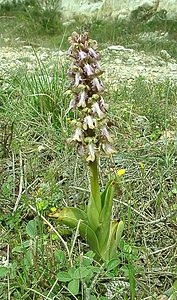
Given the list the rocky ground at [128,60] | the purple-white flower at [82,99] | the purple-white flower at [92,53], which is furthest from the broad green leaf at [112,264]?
the rocky ground at [128,60]

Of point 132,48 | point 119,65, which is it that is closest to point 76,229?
point 119,65

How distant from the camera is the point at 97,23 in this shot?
15.3 meters

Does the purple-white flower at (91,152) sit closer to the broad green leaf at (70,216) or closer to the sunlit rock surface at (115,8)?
the broad green leaf at (70,216)

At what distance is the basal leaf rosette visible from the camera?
1.81 meters

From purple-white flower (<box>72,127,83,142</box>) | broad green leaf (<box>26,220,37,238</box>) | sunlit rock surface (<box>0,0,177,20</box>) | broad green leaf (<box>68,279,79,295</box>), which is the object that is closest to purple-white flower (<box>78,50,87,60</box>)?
purple-white flower (<box>72,127,83,142</box>)

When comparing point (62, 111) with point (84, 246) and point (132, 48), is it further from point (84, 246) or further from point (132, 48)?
point (132, 48)

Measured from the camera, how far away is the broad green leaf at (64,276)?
178cm

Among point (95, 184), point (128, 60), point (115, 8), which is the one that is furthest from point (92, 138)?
point (115, 8)

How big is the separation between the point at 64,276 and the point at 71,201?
27.6 inches

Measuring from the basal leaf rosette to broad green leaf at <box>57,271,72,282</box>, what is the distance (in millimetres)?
397

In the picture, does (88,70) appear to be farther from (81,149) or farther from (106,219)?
(106,219)

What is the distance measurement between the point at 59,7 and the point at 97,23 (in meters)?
2.46

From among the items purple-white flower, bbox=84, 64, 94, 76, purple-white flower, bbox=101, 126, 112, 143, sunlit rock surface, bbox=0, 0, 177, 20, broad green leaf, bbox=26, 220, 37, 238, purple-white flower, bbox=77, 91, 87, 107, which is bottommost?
sunlit rock surface, bbox=0, 0, 177, 20

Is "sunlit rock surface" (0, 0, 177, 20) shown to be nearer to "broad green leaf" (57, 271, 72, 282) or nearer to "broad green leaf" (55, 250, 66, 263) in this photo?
"broad green leaf" (55, 250, 66, 263)
